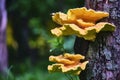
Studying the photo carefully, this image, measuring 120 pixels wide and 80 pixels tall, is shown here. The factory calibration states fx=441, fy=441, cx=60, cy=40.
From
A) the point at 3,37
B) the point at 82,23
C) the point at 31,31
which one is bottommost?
the point at 82,23

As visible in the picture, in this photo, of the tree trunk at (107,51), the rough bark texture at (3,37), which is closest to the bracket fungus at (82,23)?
the tree trunk at (107,51)

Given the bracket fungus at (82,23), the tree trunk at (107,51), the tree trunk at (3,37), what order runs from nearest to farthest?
the bracket fungus at (82,23)
the tree trunk at (107,51)
the tree trunk at (3,37)

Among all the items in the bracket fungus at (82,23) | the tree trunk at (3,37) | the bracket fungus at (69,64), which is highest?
the tree trunk at (3,37)

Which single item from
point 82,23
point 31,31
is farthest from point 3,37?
point 82,23

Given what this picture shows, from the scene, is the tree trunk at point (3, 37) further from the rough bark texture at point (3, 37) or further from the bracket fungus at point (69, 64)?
the bracket fungus at point (69, 64)

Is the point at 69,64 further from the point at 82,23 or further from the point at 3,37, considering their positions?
the point at 3,37

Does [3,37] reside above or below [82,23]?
above

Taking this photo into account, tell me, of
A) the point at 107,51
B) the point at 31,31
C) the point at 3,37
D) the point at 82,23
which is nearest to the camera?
the point at 82,23
